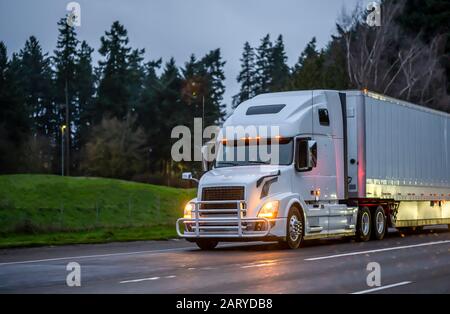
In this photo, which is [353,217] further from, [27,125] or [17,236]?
[27,125]

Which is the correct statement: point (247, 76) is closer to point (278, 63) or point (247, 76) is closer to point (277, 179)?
point (278, 63)

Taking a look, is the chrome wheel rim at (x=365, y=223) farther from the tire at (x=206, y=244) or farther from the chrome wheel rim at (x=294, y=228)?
the tire at (x=206, y=244)

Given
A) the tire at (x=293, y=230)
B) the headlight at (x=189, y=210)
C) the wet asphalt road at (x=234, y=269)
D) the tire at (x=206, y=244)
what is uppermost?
the headlight at (x=189, y=210)

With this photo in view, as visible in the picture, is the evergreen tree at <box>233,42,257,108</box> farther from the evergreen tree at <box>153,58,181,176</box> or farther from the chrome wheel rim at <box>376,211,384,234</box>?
the chrome wheel rim at <box>376,211,384,234</box>

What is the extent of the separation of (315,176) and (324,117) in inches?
75.1

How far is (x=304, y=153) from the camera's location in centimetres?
2262

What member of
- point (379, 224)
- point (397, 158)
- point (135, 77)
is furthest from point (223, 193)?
point (135, 77)

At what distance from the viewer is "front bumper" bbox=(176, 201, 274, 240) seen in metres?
21.2

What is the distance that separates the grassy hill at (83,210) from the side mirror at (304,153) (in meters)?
9.04

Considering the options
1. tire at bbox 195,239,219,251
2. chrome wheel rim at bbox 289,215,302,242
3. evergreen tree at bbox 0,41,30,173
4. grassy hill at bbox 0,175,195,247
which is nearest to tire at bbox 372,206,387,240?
chrome wheel rim at bbox 289,215,302,242

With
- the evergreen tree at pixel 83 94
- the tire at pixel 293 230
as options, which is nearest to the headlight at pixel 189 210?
the tire at pixel 293 230

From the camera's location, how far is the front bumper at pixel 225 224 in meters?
21.2

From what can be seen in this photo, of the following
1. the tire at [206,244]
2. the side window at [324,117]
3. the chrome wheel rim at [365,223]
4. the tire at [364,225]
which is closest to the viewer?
the tire at [206,244]
